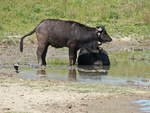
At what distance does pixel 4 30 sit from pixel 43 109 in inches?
586

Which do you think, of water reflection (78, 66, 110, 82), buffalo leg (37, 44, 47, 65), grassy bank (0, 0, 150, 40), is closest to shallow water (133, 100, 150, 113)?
water reflection (78, 66, 110, 82)

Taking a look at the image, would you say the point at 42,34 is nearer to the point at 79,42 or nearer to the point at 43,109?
the point at 79,42

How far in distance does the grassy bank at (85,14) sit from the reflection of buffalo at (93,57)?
5.85 meters

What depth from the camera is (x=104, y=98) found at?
41.9ft

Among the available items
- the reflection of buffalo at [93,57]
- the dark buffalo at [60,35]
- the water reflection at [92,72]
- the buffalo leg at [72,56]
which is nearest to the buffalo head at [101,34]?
the dark buffalo at [60,35]

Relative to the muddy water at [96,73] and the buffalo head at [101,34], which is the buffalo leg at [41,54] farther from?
the buffalo head at [101,34]

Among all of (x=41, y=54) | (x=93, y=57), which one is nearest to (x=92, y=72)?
(x=93, y=57)

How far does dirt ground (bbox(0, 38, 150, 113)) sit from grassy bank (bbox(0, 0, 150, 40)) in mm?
11536

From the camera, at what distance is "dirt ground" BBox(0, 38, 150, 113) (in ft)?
37.6

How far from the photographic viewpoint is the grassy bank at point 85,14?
26953 millimetres

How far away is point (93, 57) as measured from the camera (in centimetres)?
2017

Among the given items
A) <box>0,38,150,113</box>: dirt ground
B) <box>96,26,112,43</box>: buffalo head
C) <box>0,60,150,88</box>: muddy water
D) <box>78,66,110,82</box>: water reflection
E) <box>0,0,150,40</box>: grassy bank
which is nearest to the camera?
<box>0,38,150,113</box>: dirt ground

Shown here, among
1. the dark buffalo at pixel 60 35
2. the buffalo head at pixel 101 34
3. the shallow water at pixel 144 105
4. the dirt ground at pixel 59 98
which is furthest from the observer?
the buffalo head at pixel 101 34

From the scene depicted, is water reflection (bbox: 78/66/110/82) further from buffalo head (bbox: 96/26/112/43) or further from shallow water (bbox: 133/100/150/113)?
shallow water (bbox: 133/100/150/113)
